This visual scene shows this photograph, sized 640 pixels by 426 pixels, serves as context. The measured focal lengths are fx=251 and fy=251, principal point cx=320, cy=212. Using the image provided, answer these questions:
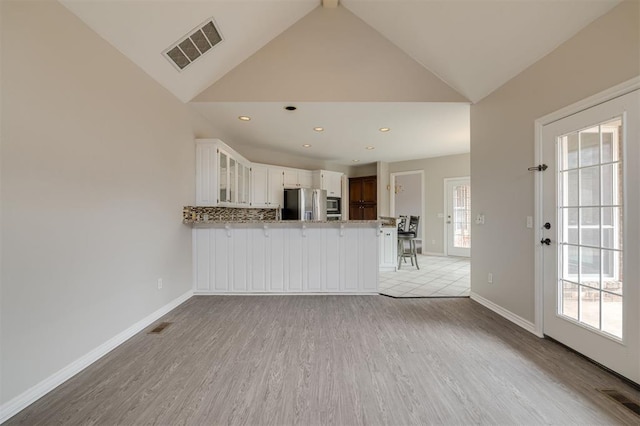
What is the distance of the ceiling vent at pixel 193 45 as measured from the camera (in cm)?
238

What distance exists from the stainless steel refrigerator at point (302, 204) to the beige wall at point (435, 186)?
277 centimetres

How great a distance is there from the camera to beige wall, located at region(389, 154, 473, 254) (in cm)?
623

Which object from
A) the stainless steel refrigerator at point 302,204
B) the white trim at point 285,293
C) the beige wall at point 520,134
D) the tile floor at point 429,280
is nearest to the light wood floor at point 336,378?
the beige wall at point 520,134

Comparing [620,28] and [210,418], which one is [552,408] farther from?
[620,28]

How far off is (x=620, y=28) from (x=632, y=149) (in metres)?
0.82

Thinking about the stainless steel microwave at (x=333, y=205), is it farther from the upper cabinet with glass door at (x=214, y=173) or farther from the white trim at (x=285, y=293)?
the white trim at (x=285, y=293)

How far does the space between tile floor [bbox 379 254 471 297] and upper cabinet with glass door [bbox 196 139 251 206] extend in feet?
8.78

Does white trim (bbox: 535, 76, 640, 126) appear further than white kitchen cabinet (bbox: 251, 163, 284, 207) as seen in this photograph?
No

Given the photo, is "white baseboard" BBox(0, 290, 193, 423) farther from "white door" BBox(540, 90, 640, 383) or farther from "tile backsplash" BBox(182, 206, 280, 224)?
"white door" BBox(540, 90, 640, 383)

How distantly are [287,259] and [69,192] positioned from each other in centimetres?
229

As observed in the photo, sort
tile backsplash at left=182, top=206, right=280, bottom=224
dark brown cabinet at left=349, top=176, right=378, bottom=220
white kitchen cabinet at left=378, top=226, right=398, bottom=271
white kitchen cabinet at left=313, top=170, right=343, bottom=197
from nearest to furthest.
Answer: tile backsplash at left=182, top=206, right=280, bottom=224, white kitchen cabinet at left=378, top=226, right=398, bottom=271, white kitchen cabinet at left=313, top=170, right=343, bottom=197, dark brown cabinet at left=349, top=176, right=378, bottom=220

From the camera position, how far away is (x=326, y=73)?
3.00 meters

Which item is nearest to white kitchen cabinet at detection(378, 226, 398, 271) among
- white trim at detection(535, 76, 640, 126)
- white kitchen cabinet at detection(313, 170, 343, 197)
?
white kitchen cabinet at detection(313, 170, 343, 197)

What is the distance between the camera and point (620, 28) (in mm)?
1680
